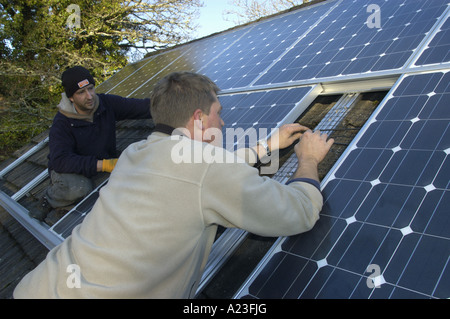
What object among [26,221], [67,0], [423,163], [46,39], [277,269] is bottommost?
[26,221]

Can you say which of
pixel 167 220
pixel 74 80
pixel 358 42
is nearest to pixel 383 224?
pixel 167 220

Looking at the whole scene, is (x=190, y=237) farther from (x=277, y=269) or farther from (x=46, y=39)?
(x=46, y=39)

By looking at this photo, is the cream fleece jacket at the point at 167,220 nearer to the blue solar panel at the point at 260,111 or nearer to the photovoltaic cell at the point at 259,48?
the blue solar panel at the point at 260,111

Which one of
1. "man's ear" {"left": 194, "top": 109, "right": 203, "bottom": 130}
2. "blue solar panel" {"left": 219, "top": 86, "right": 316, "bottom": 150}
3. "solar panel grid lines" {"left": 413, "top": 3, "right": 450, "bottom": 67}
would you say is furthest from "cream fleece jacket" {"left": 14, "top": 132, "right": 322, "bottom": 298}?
"solar panel grid lines" {"left": 413, "top": 3, "right": 450, "bottom": 67}

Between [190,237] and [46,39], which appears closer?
[190,237]

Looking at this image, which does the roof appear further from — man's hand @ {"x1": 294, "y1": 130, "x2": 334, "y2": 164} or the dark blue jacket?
the dark blue jacket

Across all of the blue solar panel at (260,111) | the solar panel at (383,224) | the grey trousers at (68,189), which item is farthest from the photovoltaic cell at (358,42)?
the grey trousers at (68,189)

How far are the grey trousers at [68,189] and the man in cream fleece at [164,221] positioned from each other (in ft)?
7.33

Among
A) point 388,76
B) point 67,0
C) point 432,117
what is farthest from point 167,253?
point 67,0

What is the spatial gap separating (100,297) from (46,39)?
17713mm

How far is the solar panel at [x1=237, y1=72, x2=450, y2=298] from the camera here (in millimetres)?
1709

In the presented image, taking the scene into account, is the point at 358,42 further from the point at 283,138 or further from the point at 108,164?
the point at 108,164

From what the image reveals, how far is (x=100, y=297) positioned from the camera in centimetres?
193

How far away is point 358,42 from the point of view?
4113 millimetres
